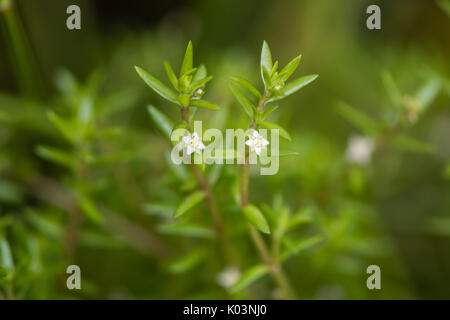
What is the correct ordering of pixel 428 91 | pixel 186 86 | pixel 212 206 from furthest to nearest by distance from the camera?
pixel 428 91, pixel 212 206, pixel 186 86

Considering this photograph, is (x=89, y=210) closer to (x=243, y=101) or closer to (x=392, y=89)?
(x=243, y=101)

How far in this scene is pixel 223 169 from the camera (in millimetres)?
491

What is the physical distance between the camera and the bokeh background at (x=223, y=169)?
0.63 m

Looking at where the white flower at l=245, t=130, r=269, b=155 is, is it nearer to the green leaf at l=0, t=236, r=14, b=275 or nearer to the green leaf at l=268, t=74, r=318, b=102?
the green leaf at l=268, t=74, r=318, b=102

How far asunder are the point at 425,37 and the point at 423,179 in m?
0.42

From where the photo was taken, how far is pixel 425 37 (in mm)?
1129

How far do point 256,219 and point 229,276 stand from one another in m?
0.17

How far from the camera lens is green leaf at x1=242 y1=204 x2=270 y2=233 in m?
0.43

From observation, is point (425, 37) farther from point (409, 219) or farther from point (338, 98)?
point (409, 219)

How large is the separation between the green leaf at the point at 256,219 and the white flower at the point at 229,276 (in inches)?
5.7

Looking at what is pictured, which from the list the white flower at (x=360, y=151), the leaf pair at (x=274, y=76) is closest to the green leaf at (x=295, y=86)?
the leaf pair at (x=274, y=76)

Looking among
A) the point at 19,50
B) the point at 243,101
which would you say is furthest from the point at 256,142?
the point at 19,50

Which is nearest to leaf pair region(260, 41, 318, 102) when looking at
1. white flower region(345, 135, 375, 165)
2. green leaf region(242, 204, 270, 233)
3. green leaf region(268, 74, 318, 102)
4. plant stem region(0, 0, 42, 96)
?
green leaf region(268, 74, 318, 102)
